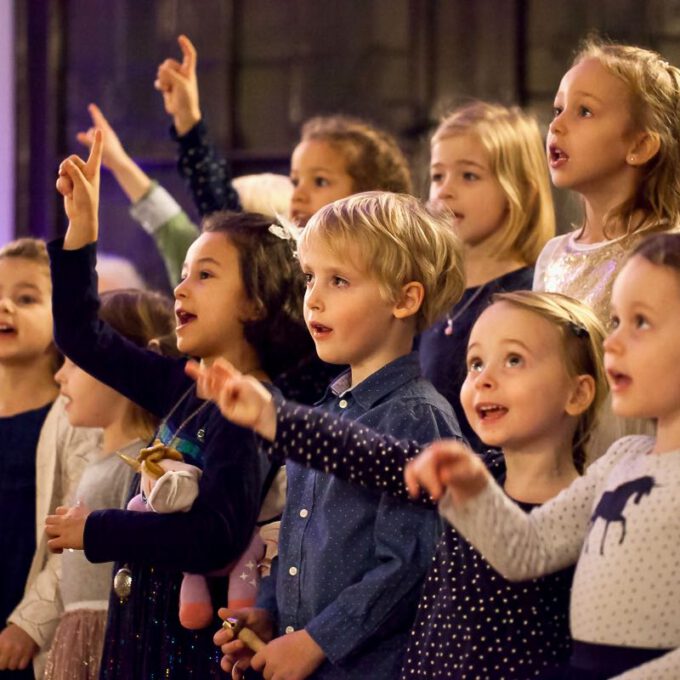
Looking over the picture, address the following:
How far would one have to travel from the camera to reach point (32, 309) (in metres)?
3.24

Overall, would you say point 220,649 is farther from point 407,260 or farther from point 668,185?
point 668,185

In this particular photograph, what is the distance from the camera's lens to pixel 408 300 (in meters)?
2.27

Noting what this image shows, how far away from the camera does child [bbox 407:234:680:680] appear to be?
1.68 meters

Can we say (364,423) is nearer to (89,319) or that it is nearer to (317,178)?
(89,319)

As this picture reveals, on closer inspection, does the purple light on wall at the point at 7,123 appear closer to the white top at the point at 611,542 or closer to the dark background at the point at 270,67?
Answer: the dark background at the point at 270,67

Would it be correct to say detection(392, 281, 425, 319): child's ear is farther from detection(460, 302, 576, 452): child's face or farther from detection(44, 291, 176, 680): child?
detection(44, 291, 176, 680): child

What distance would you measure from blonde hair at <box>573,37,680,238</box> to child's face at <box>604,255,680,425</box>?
74 cm

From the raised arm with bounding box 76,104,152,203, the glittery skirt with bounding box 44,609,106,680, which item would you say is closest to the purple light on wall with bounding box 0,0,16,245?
the raised arm with bounding box 76,104,152,203

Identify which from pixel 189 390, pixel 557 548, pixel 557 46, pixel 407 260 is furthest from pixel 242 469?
pixel 557 46

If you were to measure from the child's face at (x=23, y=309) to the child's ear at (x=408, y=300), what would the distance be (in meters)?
1.27

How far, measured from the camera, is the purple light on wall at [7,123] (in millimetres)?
5105

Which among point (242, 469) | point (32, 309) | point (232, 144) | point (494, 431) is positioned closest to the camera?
point (494, 431)

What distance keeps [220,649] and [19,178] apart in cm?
314

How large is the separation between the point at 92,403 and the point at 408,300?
936 mm
